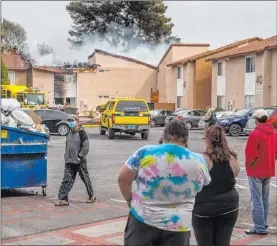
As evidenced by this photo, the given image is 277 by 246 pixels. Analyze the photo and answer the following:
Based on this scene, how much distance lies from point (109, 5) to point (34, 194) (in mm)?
52680

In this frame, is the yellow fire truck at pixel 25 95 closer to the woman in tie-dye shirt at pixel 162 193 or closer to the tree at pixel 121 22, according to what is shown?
the tree at pixel 121 22

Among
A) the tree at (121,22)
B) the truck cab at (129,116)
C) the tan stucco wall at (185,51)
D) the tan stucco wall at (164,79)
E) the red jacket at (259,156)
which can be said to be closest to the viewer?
the red jacket at (259,156)

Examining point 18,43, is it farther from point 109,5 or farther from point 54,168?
point 54,168

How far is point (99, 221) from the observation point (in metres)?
7.50

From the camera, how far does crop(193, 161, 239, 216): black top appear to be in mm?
4691

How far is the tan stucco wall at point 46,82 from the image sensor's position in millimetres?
45812

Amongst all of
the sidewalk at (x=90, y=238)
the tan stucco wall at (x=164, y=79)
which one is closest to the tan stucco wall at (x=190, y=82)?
the tan stucco wall at (x=164, y=79)

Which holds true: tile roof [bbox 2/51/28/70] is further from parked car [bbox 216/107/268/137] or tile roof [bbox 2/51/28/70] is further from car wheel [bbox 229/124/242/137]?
car wheel [bbox 229/124/242/137]

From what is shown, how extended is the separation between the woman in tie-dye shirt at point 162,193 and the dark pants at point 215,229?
816mm

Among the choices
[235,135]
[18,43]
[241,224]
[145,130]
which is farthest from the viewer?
[18,43]

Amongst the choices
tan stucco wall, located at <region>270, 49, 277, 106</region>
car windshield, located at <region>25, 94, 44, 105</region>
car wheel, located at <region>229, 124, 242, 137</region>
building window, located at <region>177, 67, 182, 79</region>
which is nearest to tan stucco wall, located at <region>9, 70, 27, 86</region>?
car windshield, located at <region>25, 94, 44, 105</region>

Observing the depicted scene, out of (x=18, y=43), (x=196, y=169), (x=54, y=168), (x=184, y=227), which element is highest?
(x=18, y=43)

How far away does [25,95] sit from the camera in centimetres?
3359

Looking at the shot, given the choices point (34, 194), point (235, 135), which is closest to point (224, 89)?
point (235, 135)
